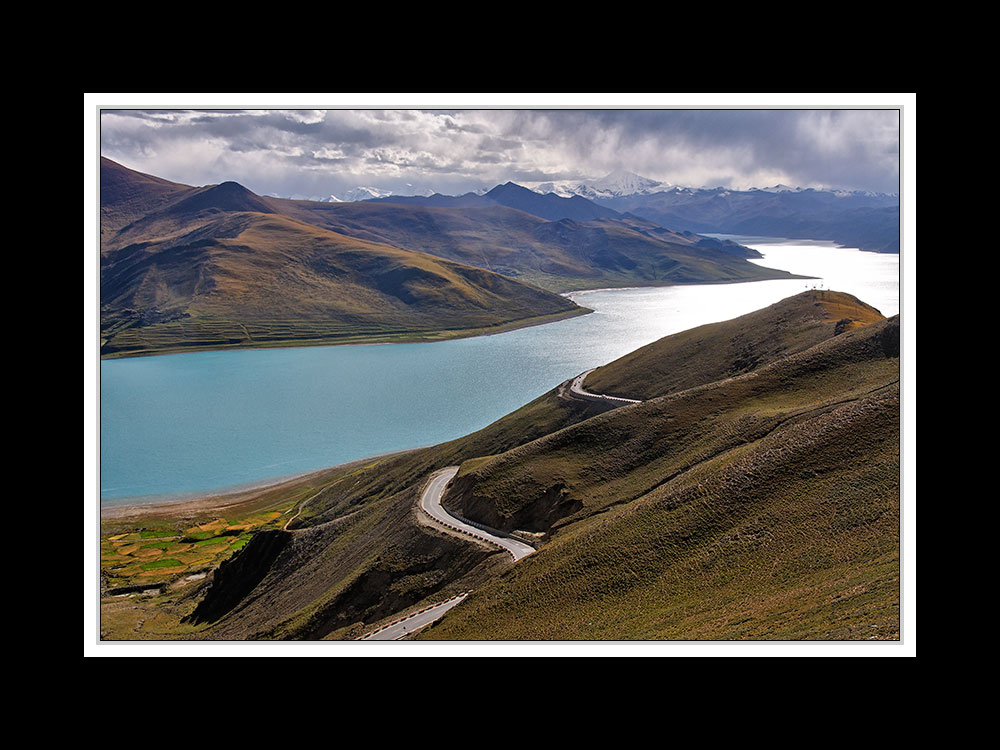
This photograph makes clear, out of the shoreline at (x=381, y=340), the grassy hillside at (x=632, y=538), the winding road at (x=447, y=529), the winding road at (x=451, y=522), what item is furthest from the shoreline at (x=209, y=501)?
the shoreline at (x=381, y=340)

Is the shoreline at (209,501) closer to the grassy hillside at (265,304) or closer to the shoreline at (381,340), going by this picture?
the shoreline at (381,340)

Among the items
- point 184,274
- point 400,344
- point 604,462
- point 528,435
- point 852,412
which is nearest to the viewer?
point 852,412

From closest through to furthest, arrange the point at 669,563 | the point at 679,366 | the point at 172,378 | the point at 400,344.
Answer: the point at 669,563
the point at 679,366
the point at 172,378
the point at 400,344

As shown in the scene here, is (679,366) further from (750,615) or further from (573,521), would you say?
(750,615)

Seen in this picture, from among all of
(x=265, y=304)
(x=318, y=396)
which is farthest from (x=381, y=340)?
(x=318, y=396)

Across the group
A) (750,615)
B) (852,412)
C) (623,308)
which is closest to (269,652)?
(750,615)

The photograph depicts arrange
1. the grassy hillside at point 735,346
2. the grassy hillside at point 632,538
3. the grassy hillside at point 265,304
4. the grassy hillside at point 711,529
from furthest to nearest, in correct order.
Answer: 1. the grassy hillside at point 265,304
2. the grassy hillside at point 735,346
3. the grassy hillside at point 632,538
4. the grassy hillside at point 711,529

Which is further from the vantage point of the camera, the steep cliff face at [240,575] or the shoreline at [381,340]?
the shoreline at [381,340]
